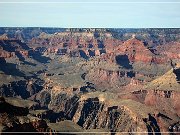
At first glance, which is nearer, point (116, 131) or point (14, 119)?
point (14, 119)

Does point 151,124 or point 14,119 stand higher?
point 14,119

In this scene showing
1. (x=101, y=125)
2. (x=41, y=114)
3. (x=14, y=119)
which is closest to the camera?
(x=14, y=119)

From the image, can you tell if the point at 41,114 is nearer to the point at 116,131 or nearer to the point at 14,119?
the point at 116,131

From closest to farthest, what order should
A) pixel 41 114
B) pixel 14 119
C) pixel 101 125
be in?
pixel 14 119
pixel 41 114
pixel 101 125

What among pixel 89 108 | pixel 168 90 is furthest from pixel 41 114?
pixel 168 90

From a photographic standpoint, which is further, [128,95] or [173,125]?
[128,95]

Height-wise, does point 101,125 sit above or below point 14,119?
below

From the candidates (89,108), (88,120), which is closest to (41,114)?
(88,120)

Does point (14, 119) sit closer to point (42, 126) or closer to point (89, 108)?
point (42, 126)

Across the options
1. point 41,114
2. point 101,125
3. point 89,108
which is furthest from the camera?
point 89,108
